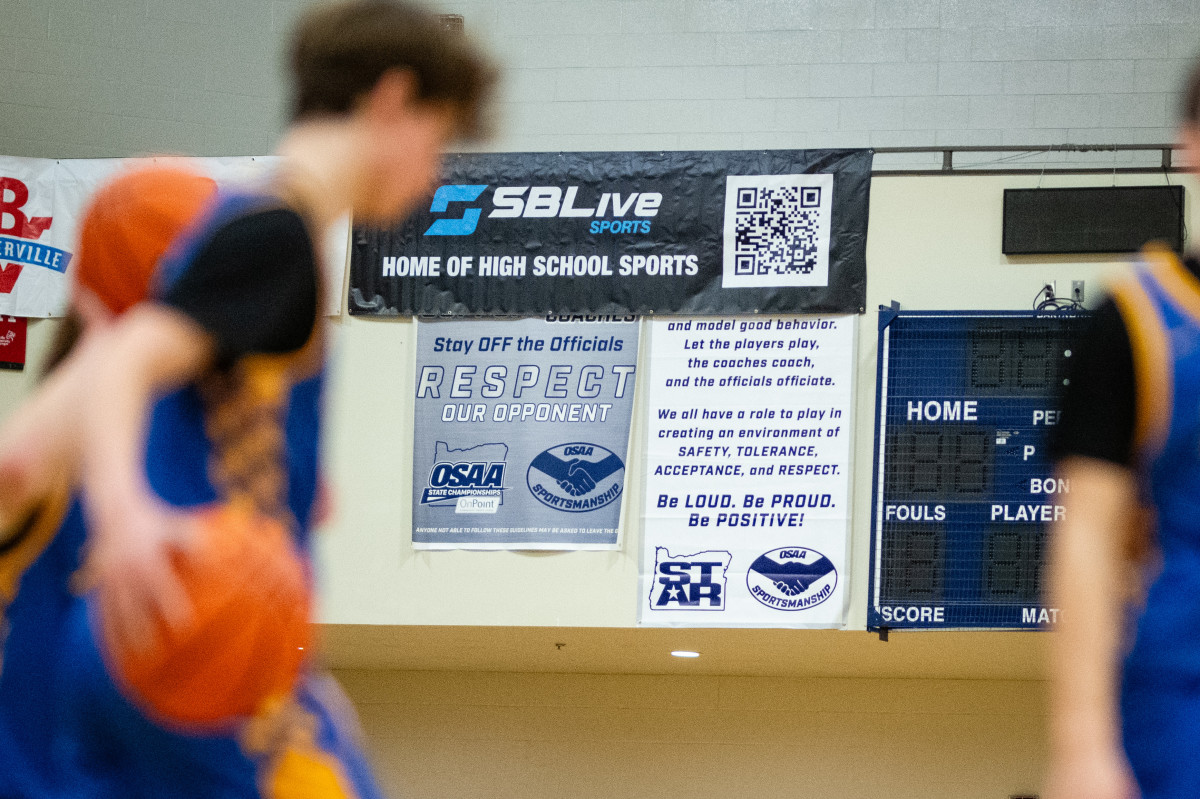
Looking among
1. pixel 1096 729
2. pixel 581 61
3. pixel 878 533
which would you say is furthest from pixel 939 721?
pixel 1096 729

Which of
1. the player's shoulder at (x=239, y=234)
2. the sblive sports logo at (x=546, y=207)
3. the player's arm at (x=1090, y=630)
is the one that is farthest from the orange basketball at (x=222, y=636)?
the sblive sports logo at (x=546, y=207)

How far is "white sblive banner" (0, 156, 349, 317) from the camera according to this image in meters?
8.94

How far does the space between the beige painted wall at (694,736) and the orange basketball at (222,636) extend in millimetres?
9138

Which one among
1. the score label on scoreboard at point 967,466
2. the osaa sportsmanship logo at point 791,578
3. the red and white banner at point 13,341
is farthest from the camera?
the red and white banner at point 13,341

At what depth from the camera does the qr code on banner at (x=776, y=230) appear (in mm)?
8273

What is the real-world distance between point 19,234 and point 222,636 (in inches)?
336

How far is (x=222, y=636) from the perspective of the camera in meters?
1.25

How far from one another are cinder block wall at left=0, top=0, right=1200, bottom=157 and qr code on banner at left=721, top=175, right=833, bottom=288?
1550 millimetres

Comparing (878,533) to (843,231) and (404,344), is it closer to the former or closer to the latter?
(843,231)

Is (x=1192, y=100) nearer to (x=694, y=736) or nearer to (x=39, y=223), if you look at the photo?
(x=39, y=223)

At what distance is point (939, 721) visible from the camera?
10.2 meters

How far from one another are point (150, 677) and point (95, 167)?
840 centimetres

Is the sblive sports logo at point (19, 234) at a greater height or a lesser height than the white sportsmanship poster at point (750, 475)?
greater

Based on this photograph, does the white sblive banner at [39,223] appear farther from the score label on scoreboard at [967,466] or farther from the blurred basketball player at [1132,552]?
the blurred basketball player at [1132,552]
